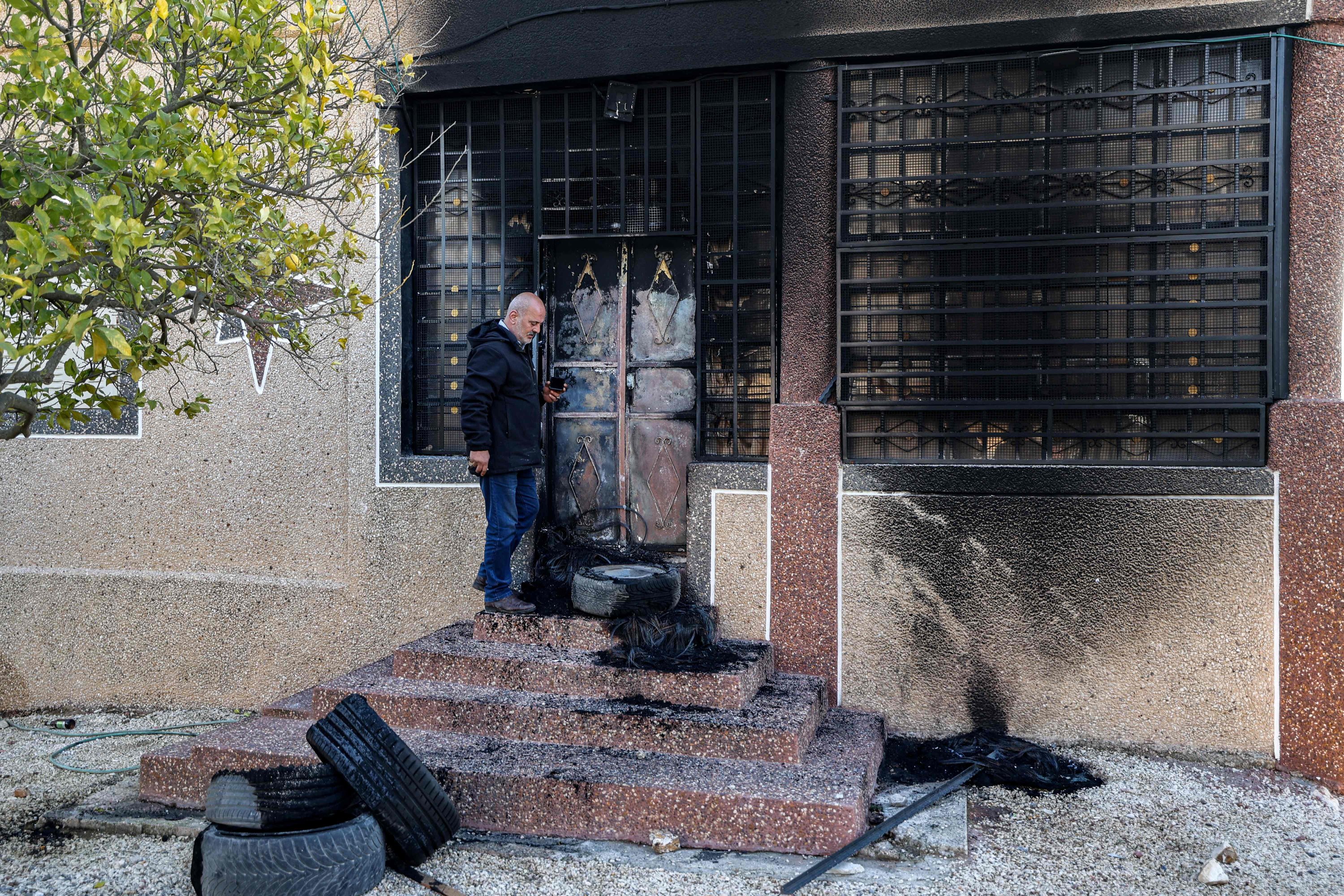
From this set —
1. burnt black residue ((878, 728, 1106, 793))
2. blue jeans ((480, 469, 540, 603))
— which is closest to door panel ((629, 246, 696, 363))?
blue jeans ((480, 469, 540, 603))

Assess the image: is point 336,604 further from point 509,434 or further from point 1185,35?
point 1185,35

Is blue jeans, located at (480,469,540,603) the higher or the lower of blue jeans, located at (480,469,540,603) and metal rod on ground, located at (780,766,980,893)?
the higher

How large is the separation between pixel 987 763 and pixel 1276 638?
160 centimetres

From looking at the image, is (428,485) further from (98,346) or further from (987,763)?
(987,763)

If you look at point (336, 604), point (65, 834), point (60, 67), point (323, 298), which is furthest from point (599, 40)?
point (65, 834)

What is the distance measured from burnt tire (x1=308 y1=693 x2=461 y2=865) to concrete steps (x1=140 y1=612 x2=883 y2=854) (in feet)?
1.10

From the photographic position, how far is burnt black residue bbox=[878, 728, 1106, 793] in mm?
4812

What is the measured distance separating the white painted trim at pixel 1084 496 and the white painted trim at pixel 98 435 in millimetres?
4728

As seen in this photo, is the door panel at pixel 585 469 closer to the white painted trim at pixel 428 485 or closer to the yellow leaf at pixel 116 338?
the white painted trim at pixel 428 485

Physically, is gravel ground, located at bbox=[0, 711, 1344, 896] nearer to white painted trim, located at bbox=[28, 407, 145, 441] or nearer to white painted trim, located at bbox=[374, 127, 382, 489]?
white painted trim, located at bbox=[374, 127, 382, 489]

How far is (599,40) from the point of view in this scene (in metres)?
5.93

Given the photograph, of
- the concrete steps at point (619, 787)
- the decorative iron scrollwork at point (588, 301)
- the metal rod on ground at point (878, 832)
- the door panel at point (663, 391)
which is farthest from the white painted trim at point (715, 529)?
the metal rod on ground at point (878, 832)

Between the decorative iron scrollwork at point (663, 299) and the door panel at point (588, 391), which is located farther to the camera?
the door panel at point (588, 391)

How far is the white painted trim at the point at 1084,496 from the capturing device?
5.09 m
